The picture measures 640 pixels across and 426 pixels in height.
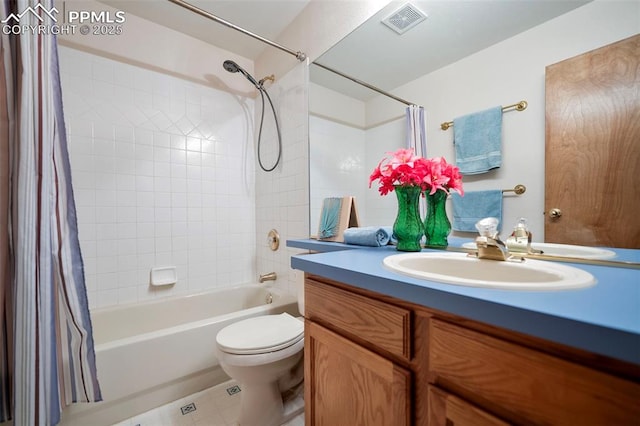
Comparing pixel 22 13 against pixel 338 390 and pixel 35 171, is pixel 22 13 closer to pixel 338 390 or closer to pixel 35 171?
pixel 35 171

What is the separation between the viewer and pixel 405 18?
1199mm

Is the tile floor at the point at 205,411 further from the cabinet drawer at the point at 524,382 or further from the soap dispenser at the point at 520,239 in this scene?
the soap dispenser at the point at 520,239

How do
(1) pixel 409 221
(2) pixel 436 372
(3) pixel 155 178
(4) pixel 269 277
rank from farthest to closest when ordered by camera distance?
(4) pixel 269 277 → (3) pixel 155 178 → (1) pixel 409 221 → (2) pixel 436 372

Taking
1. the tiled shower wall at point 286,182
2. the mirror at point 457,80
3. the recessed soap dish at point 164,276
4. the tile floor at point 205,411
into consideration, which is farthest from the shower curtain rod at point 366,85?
the recessed soap dish at point 164,276

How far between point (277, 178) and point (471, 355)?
5.73ft

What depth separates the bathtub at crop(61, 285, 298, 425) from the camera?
1178 mm

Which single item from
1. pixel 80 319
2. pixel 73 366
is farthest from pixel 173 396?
pixel 80 319

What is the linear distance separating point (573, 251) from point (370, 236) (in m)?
0.63

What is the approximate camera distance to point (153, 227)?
71.7 inches

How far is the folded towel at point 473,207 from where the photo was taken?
912mm

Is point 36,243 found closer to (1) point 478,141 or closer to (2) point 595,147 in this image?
(1) point 478,141

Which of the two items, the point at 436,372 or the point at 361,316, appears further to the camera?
the point at 361,316

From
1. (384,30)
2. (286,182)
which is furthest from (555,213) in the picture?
(286,182)

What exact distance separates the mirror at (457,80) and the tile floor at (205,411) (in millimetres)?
1034
